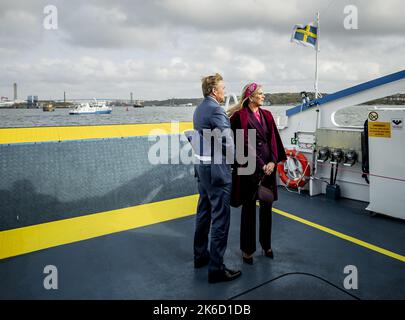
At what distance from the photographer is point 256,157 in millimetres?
2752

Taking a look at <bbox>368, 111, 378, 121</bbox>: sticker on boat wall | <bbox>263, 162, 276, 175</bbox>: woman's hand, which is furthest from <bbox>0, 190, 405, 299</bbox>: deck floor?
<bbox>368, 111, 378, 121</bbox>: sticker on boat wall

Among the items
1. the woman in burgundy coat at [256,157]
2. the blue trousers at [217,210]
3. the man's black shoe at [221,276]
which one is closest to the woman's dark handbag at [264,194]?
the woman in burgundy coat at [256,157]

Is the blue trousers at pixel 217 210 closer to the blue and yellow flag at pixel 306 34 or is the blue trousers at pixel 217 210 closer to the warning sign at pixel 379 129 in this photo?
the warning sign at pixel 379 129

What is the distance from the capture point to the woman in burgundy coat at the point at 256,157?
273cm

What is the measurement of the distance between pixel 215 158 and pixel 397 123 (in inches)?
107

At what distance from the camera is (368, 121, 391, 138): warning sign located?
12.6 feet

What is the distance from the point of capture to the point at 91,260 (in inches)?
116

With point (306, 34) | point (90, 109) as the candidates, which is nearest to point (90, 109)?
point (90, 109)

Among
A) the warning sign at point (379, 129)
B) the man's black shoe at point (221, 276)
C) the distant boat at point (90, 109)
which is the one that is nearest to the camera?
the man's black shoe at point (221, 276)

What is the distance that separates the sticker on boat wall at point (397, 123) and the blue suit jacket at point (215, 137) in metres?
2.57

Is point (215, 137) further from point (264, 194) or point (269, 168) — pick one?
point (264, 194)

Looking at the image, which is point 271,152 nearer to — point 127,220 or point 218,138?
point 218,138
